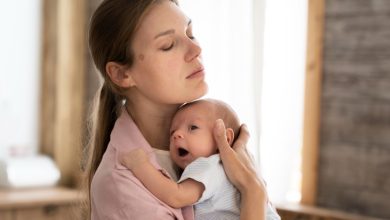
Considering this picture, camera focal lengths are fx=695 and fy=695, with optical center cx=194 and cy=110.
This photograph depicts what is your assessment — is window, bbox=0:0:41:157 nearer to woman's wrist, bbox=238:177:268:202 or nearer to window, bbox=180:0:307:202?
window, bbox=180:0:307:202

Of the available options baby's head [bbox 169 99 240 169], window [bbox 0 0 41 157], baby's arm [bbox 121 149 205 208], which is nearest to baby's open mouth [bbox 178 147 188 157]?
baby's head [bbox 169 99 240 169]

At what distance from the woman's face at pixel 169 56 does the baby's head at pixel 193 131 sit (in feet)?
0.15

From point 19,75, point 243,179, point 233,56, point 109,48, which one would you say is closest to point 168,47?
point 109,48

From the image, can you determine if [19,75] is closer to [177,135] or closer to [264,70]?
[264,70]

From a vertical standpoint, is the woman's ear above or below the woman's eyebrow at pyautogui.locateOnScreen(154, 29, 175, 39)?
below

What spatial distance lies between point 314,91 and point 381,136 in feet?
1.24

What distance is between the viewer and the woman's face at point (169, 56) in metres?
1.69

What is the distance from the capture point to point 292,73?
300 centimetres

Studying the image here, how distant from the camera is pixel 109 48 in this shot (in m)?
1.75

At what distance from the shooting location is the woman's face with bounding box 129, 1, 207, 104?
1.69m

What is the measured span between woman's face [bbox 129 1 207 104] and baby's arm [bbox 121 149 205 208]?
0.18 meters

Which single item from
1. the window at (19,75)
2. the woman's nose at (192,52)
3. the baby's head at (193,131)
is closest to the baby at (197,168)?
the baby's head at (193,131)

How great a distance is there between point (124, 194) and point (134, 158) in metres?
0.09

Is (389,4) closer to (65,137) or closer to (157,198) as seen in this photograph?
(157,198)
